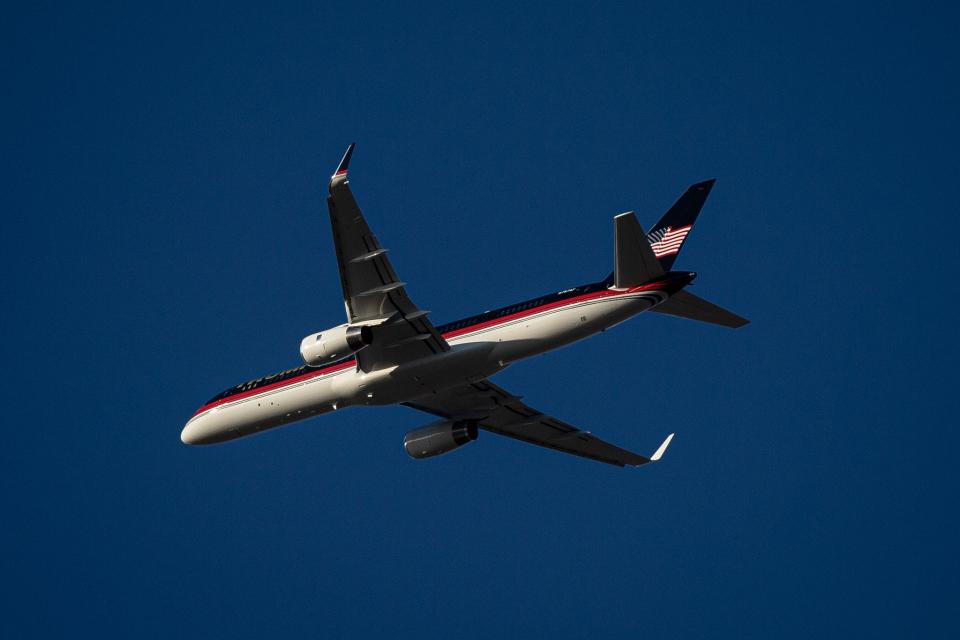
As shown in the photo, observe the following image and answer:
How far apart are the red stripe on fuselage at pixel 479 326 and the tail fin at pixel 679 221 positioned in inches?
56.6

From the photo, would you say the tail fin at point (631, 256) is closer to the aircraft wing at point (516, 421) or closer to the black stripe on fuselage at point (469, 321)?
the black stripe on fuselage at point (469, 321)

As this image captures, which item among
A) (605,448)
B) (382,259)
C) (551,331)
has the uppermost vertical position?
(382,259)

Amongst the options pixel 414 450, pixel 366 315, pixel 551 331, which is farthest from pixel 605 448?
pixel 366 315

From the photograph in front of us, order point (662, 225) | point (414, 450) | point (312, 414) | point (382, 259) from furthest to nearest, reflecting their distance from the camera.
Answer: point (414, 450) → point (312, 414) → point (662, 225) → point (382, 259)

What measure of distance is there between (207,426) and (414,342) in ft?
32.0

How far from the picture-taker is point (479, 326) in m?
41.7

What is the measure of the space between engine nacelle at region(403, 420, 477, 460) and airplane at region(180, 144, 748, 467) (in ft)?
0.12

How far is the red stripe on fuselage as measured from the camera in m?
38.6

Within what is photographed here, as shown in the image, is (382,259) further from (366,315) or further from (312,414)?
(312,414)

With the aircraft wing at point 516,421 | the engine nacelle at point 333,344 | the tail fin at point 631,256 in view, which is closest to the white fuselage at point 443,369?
the tail fin at point 631,256

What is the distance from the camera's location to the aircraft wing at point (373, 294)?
35513mm

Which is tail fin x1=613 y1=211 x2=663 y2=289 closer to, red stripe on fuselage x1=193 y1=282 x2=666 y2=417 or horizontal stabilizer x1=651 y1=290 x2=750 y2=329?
red stripe on fuselage x1=193 y1=282 x2=666 y2=417

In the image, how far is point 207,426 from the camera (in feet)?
149

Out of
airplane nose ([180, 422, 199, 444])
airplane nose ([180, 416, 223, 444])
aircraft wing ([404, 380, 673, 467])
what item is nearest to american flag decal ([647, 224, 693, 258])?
aircraft wing ([404, 380, 673, 467])
